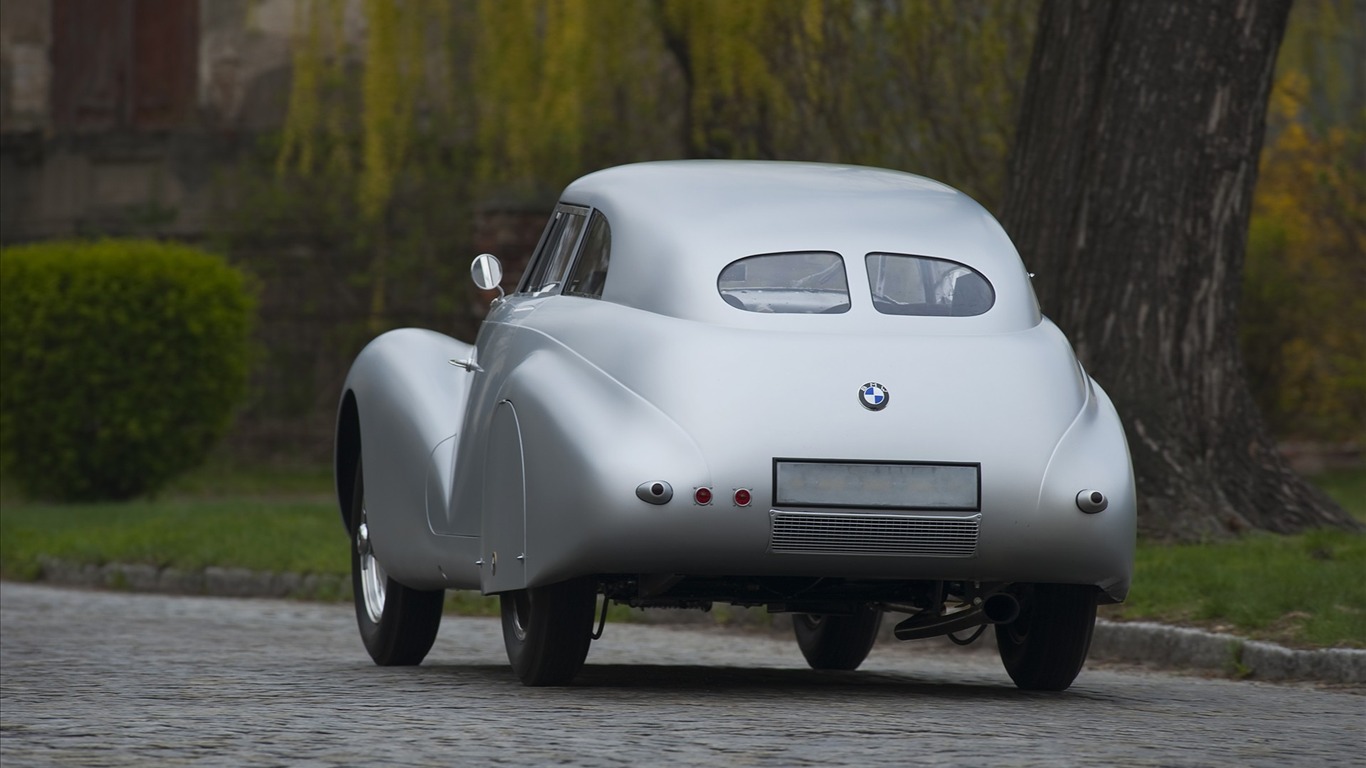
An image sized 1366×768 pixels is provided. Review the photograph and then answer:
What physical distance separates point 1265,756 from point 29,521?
12.1 meters

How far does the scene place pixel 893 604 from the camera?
271 inches

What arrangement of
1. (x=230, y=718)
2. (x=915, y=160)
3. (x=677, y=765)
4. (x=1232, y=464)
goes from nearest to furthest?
(x=677, y=765) → (x=230, y=718) → (x=1232, y=464) → (x=915, y=160)

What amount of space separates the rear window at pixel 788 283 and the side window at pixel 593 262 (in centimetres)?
50

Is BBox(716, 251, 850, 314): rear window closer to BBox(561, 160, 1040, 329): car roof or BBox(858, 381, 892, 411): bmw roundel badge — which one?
BBox(561, 160, 1040, 329): car roof

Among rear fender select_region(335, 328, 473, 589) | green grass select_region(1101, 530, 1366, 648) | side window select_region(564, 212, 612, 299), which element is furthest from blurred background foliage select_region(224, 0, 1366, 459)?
side window select_region(564, 212, 612, 299)

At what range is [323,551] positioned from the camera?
1331 cm

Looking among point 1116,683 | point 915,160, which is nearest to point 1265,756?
point 1116,683

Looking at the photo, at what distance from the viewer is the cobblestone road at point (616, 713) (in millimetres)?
5074

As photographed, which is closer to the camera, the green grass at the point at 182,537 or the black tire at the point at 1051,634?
the black tire at the point at 1051,634

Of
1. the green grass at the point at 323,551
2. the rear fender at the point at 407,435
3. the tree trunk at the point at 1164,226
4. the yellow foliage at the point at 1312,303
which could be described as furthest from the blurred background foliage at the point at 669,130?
the rear fender at the point at 407,435

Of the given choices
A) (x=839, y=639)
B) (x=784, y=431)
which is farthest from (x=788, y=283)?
(x=839, y=639)

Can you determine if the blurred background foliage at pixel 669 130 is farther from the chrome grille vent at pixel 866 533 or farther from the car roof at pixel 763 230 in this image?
the chrome grille vent at pixel 866 533

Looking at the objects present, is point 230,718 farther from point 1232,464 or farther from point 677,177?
point 1232,464

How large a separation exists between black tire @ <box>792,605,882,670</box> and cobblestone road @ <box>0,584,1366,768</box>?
0.16 metres
